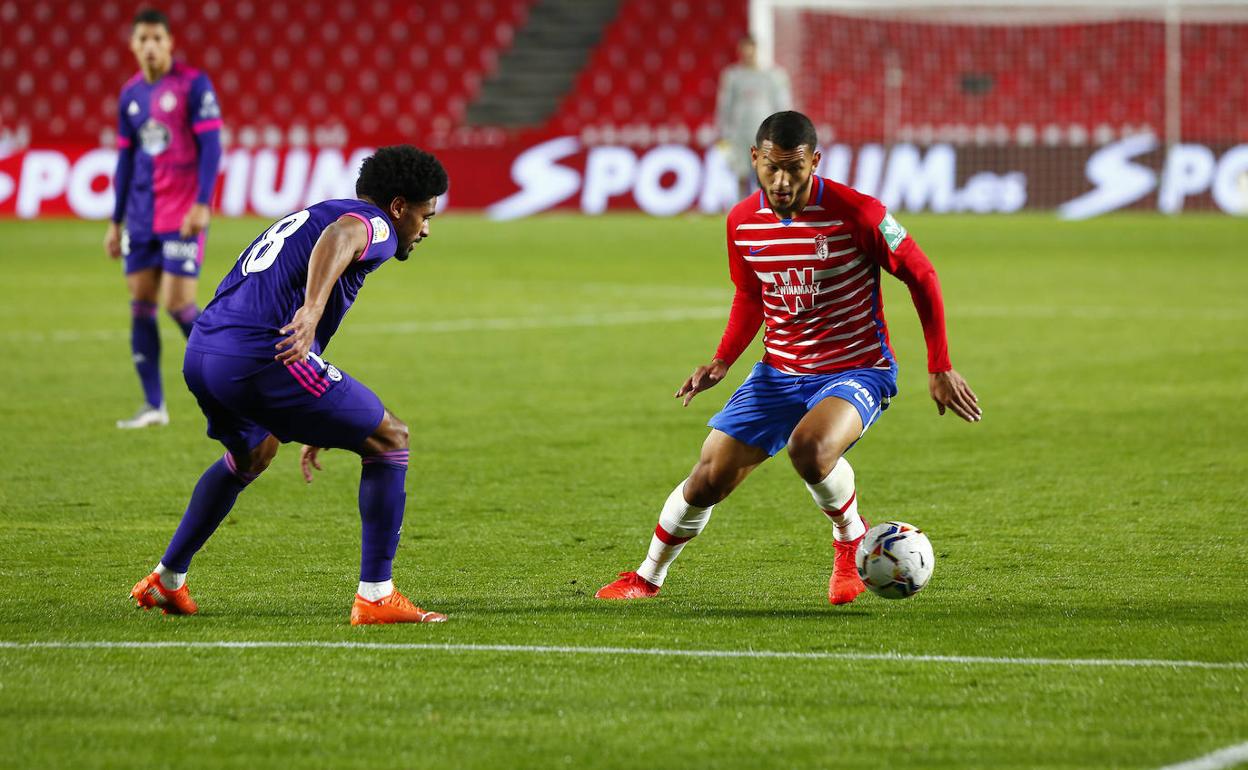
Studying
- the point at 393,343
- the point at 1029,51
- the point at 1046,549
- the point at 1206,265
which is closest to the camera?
the point at 1046,549

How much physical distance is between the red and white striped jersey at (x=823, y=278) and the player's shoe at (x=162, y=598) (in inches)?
73.9

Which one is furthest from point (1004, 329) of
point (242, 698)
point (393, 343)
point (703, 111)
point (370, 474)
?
point (703, 111)

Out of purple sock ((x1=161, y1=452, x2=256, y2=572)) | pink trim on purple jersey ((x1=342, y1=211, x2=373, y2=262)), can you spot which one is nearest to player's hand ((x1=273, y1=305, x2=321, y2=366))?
pink trim on purple jersey ((x1=342, y1=211, x2=373, y2=262))

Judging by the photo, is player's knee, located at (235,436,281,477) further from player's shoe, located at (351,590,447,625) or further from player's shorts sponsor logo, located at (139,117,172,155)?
player's shorts sponsor logo, located at (139,117,172,155)

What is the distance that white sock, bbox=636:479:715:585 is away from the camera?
5574 millimetres

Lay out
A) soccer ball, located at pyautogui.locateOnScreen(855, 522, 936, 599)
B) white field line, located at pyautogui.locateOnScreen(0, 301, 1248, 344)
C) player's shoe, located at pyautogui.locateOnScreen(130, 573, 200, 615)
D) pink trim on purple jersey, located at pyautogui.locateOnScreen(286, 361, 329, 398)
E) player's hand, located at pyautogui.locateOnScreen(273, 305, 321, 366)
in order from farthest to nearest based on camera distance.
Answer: white field line, located at pyautogui.locateOnScreen(0, 301, 1248, 344), soccer ball, located at pyautogui.locateOnScreen(855, 522, 936, 599), player's shoe, located at pyautogui.locateOnScreen(130, 573, 200, 615), pink trim on purple jersey, located at pyautogui.locateOnScreen(286, 361, 329, 398), player's hand, located at pyautogui.locateOnScreen(273, 305, 321, 366)

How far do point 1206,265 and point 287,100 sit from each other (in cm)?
1659

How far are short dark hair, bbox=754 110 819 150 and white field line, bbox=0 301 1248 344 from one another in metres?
8.17

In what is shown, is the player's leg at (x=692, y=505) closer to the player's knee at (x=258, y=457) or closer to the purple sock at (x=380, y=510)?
the purple sock at (x=380, y=510)

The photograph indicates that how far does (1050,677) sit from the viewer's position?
446cm

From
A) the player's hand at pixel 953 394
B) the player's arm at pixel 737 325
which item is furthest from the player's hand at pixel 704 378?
the player's hand at pixel 953 394

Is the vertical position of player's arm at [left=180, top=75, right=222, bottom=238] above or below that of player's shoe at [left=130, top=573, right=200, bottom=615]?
above

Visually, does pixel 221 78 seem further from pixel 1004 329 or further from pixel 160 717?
pixel 160 717

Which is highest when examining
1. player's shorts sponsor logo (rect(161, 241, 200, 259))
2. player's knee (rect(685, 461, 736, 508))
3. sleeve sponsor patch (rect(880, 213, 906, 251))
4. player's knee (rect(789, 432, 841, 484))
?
sleeve sponsor patch (rect(880, 213, 906, 251))
